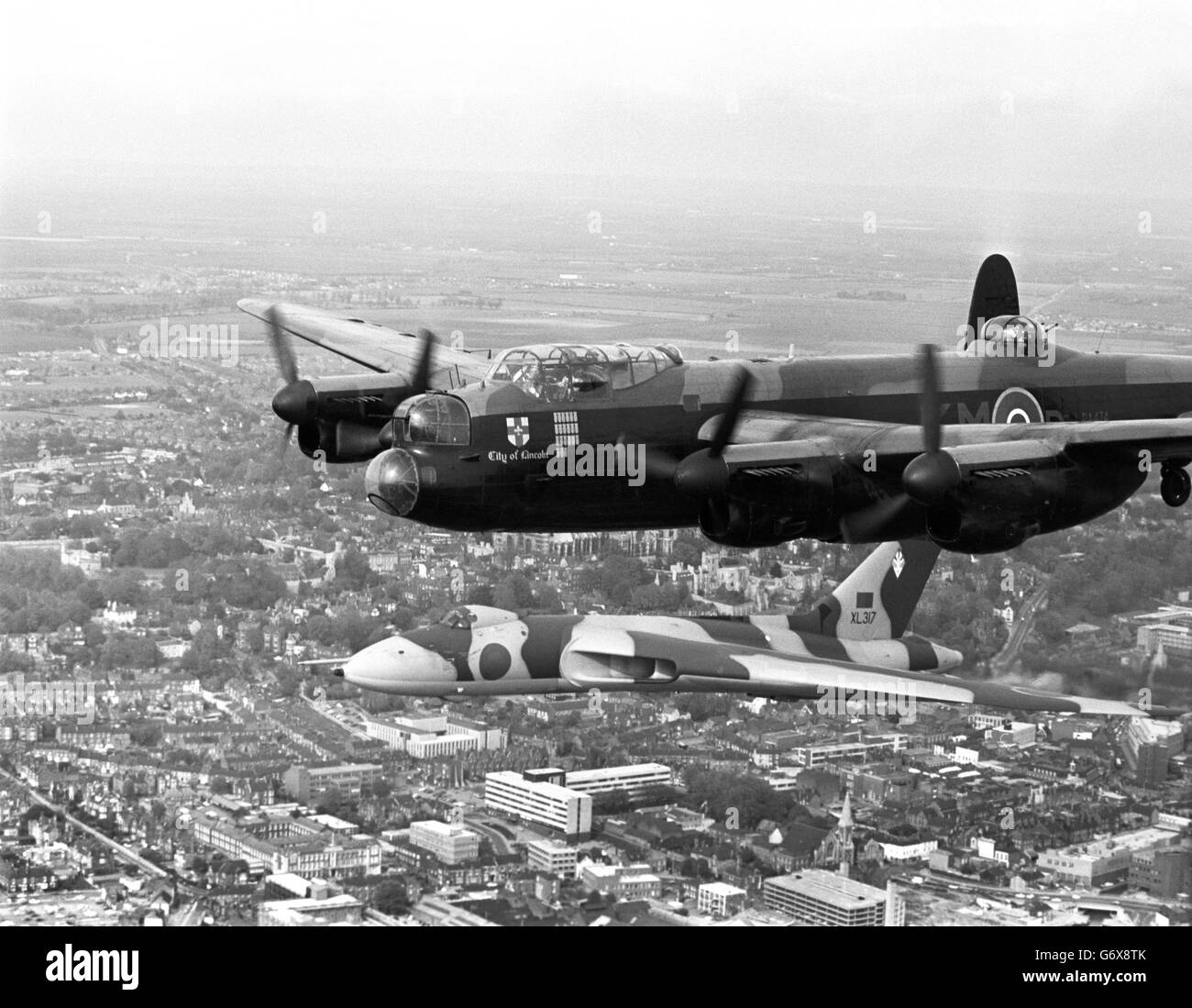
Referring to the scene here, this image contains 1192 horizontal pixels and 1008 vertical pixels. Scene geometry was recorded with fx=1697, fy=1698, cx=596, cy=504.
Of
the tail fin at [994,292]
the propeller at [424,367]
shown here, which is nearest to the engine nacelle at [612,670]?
the propeller at [424,367]

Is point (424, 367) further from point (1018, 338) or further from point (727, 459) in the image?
point (1018, 338)

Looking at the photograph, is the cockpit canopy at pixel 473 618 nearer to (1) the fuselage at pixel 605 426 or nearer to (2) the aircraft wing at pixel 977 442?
(1) the fuselage at pixel 605 426

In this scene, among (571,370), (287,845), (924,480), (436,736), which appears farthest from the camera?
(436,736)

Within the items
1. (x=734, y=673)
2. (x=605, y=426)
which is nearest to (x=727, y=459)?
(x=605, y=426)

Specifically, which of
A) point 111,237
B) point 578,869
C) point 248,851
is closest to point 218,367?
point 111,237

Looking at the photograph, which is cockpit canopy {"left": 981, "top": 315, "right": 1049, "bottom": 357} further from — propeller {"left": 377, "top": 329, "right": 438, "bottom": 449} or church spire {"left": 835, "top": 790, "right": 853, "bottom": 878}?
church spire {"left": 835, "top": 790, "right": 853, "bottom": 878}

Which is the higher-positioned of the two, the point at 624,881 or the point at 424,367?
the point at 424,367
